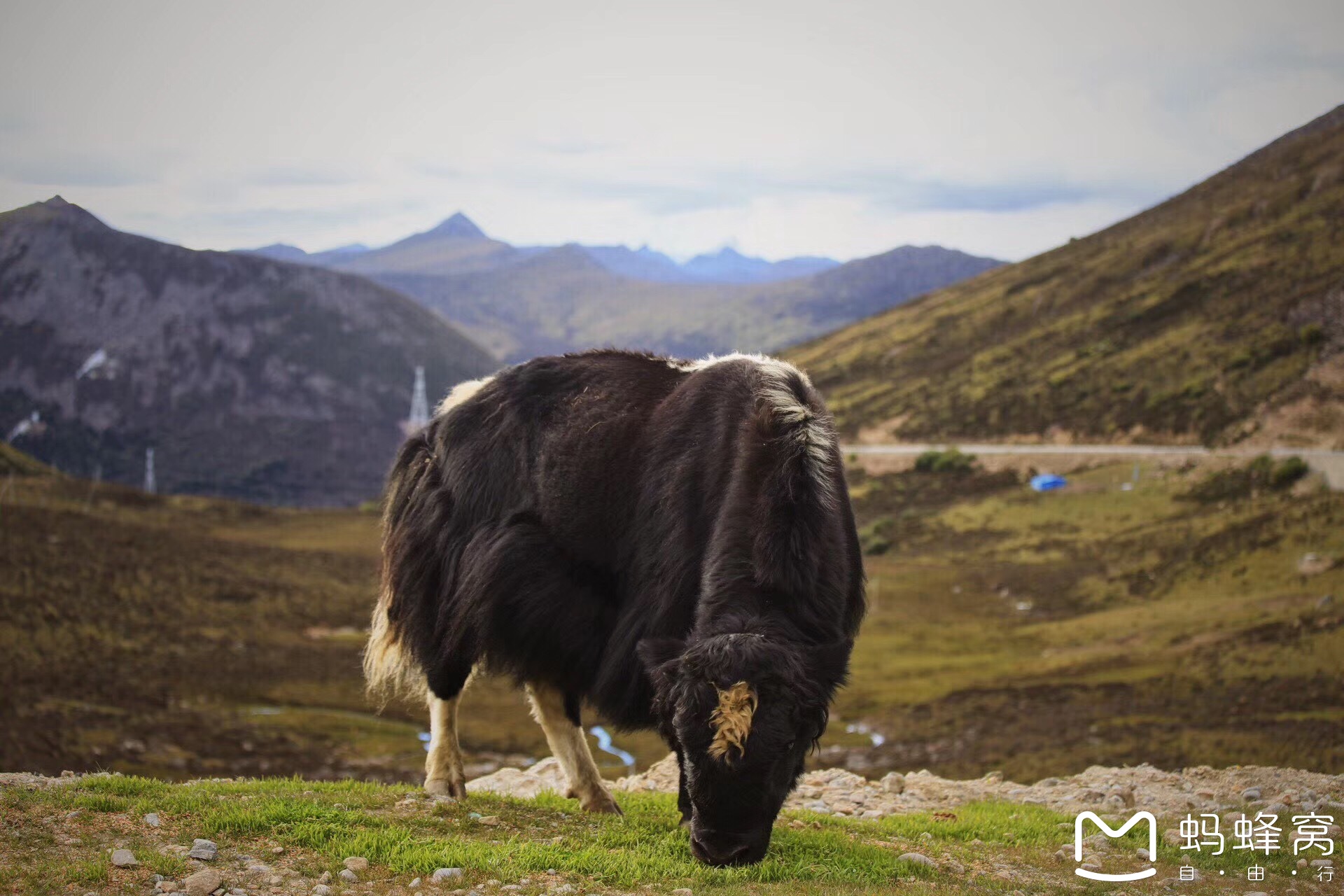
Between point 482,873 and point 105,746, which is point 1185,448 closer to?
point 105,746

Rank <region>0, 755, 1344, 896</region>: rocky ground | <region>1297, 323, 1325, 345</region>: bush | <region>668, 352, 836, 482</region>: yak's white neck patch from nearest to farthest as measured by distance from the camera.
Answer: <region>0, 755, 1344, 896</region>: rocky ground, <region>668, 352, 836, 482</region>: yak's white neck patch, <region>1297, 323, 1325, 345</region>: bush

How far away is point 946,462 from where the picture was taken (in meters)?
97.4

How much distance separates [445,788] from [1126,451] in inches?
3466

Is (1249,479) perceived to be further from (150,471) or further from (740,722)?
(150,471)

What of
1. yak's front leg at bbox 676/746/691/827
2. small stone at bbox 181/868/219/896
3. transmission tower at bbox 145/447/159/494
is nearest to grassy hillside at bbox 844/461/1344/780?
yak's front leg at bbox 676/746/691/827

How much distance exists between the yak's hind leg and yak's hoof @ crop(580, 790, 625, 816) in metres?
1.07

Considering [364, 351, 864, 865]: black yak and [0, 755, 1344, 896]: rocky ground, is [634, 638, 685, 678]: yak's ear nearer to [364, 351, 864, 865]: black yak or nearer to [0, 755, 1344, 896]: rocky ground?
[364, 351, 864, 865]: black yak

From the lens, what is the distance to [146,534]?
82000mm

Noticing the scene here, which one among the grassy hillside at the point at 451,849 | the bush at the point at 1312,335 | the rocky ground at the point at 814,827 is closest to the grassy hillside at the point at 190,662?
the rocky ground at the point at 814,827

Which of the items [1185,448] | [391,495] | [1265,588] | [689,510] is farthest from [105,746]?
[1185,448]

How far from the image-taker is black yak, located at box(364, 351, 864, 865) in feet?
23.1

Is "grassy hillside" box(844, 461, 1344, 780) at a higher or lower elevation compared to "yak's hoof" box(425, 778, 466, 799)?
lower

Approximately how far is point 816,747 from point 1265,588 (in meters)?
49.4

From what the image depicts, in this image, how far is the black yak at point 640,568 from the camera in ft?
23.1
